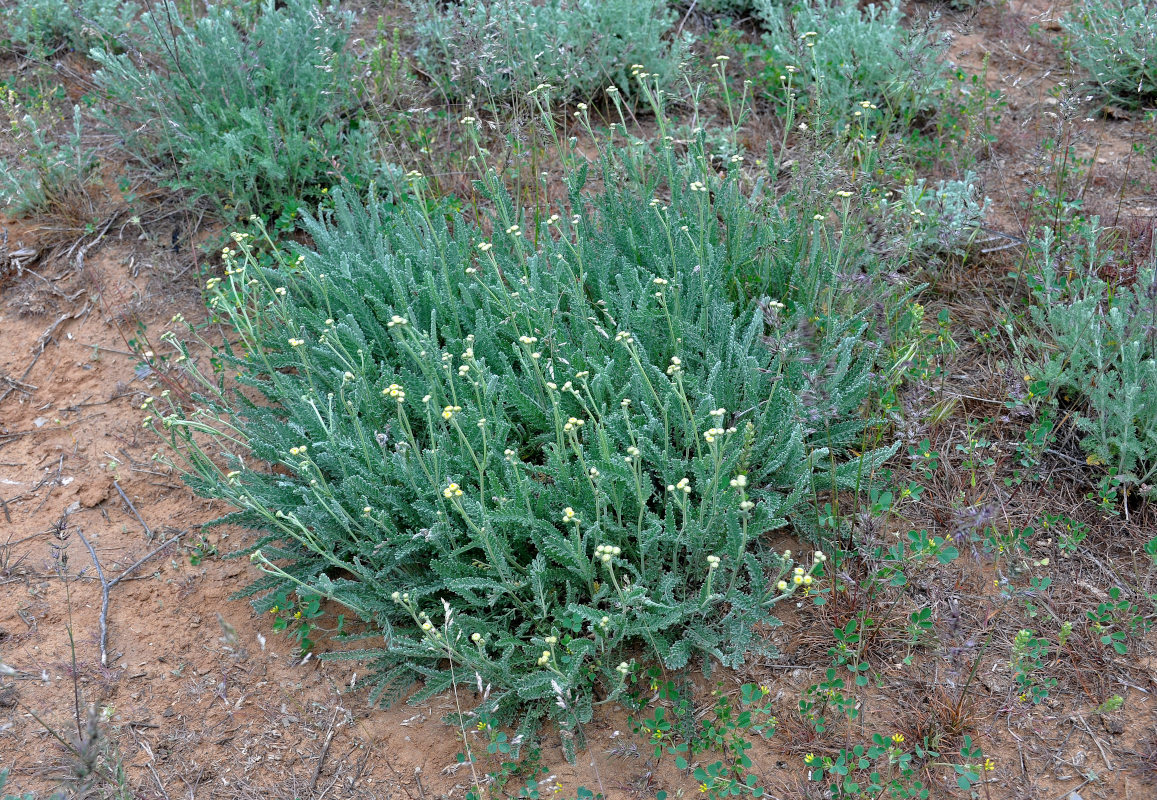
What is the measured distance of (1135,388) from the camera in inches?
105

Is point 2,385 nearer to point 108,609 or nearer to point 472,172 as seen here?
point 108,609

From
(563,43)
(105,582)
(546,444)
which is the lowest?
(105,582)

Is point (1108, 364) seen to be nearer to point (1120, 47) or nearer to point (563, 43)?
point (1120, 47)

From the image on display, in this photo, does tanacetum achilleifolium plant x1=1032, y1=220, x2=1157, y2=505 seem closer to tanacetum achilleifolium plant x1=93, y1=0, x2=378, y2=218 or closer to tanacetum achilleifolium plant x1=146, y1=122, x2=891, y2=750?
tanacetum achilleifolium plant x1=146, y1=122, x2=891, y2=750

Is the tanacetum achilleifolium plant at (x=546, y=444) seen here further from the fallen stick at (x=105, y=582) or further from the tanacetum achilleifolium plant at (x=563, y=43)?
the tanacetum achilleifolium plant at (x=563, y=43)

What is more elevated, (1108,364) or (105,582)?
(1108,364)

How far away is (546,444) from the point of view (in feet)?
9.23

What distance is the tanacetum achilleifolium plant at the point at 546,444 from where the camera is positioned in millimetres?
2494

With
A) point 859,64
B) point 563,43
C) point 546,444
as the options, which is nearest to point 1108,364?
point 546,444

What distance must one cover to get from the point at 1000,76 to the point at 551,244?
2917mm

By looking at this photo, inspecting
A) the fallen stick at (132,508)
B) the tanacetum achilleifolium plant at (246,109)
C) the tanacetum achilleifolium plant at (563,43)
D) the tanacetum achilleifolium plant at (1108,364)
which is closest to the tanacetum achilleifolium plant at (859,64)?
the tanacetum achilleifolium plant at (563,43)

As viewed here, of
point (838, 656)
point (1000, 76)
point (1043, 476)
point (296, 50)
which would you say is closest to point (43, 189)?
point (296, 50)

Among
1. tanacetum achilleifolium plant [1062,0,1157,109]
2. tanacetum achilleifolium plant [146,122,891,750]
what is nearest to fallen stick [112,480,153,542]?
tanacetum achilleifolium plant [146,122,891,750]

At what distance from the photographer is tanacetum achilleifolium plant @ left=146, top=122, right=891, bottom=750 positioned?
2.49 meters
